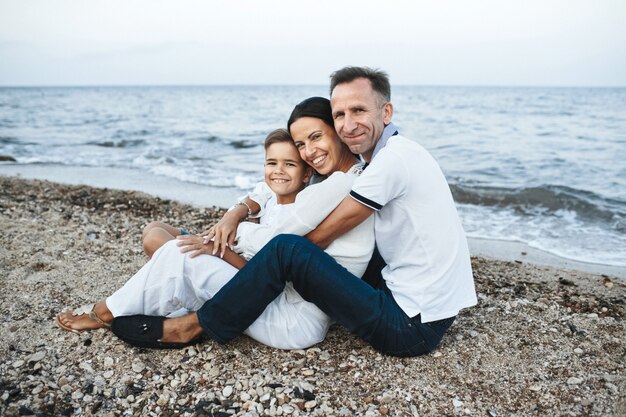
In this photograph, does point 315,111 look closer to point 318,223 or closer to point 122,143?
point 318,223

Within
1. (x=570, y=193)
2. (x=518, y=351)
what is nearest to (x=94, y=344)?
(x=518, y=351)

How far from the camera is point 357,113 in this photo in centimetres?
378

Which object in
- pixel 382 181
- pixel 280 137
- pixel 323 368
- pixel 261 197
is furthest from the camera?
pixel 261 197

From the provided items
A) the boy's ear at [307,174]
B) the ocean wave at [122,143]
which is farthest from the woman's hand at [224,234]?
the ocean wave at [122,143]

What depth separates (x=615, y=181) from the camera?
39.3 feet

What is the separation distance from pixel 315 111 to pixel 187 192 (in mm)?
7428

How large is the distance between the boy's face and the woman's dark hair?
0.66 ft

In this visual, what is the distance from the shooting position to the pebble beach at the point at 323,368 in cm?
325

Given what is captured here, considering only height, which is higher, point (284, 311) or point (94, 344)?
point (284, 311)

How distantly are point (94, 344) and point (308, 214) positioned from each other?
6.64 feet

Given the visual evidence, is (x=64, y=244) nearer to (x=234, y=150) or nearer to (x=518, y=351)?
(x=518, y=351)

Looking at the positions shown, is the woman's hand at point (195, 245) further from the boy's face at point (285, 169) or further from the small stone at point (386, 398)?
the small stone at point (386, 398)

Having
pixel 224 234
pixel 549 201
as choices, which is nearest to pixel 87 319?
pixel 224 234

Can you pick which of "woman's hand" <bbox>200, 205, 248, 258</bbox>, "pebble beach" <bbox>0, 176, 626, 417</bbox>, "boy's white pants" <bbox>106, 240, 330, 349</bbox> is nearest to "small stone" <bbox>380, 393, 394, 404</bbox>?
"pebble beach" <bbox>0, 176, 626, 417</bbox>
